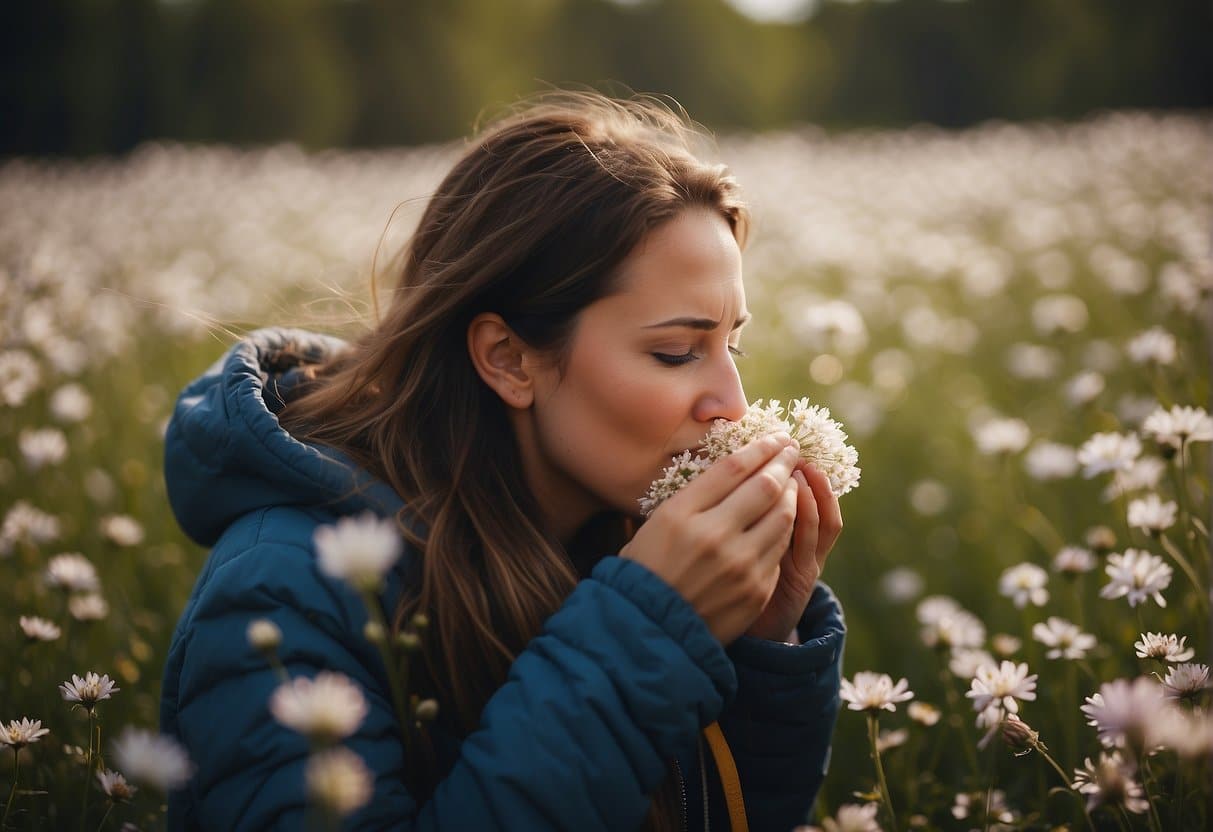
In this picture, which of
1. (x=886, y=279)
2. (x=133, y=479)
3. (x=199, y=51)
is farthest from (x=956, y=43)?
(x=133, y=479)

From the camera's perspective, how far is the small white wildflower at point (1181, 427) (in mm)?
2021

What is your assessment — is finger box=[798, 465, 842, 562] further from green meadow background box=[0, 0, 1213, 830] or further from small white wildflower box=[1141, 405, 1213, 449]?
small white wildflower box=[1141, 405, 1213, 449]

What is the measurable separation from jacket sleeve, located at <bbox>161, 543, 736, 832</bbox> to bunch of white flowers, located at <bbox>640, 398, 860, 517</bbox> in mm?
248

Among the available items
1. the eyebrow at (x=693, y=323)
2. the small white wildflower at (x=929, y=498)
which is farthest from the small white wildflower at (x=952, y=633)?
the small white wildflower at (x=929, y=498)

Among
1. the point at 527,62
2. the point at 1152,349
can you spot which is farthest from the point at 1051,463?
the point at 527,62

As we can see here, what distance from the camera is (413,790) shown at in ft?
5.24

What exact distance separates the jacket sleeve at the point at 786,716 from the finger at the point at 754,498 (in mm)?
351

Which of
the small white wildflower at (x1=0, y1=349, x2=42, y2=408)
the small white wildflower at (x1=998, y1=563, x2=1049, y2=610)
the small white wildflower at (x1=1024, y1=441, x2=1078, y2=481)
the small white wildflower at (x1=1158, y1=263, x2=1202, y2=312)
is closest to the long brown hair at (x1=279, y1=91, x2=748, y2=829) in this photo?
the small white wildflower at (x1=998, y1=563, x2=1049, y2=610)

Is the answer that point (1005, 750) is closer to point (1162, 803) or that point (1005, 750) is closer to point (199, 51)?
point (1162, 803)

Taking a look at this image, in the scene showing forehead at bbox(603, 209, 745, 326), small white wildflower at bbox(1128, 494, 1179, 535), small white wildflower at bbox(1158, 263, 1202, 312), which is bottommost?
small white wildflower at bbox(1128, 494, 1179, 535)

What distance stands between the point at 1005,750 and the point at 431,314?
1.69 metres

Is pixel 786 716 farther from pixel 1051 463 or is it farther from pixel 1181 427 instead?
pixel 1051 463

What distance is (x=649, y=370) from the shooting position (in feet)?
5.73

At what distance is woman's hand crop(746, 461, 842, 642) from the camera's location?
5.80 feet
